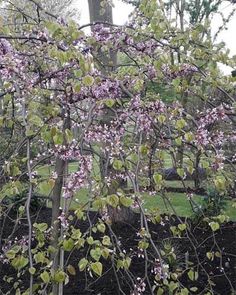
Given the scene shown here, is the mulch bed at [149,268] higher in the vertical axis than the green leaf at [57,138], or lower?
lower

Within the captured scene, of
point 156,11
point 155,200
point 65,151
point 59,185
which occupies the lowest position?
point 155,200

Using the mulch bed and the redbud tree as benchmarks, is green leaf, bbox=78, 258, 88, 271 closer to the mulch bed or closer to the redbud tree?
the redbud tree

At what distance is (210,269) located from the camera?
196 inches

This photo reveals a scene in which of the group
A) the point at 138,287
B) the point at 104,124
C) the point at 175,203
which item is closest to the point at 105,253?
the point at 138,287

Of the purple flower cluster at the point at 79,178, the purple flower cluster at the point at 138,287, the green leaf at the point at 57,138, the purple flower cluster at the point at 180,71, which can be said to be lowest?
the purple flower cluster at the point at 138,287

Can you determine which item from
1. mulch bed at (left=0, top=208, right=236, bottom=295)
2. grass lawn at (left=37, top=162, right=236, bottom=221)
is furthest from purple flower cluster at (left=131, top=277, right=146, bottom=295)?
grass lawn at (left=37, top=162, right=236, bottom=221)

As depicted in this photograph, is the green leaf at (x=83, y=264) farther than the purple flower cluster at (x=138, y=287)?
No

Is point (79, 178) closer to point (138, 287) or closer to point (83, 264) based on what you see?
point (83, 264)

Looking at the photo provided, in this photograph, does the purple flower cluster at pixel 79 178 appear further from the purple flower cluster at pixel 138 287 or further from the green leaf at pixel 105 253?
the purple flower cluster at pixel 138 287

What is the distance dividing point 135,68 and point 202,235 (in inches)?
142

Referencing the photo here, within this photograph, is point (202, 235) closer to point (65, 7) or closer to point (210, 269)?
point (210, 269)

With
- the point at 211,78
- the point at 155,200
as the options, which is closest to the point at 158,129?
the point at 211,78

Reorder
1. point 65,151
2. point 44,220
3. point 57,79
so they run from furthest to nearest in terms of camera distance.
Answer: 1. point 44,220
2. point 57,79
3. point 65,151

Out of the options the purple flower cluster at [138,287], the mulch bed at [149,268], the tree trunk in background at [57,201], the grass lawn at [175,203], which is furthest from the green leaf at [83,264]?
the grass lawn at [175,203]
